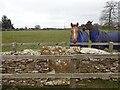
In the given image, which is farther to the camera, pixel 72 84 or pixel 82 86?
pixel 82 86

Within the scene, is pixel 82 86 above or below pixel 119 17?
below

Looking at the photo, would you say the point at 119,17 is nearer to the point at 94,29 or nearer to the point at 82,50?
the point at 94,29

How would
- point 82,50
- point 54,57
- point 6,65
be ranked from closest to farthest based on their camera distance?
point 54,57, point 6,65, point 82,50

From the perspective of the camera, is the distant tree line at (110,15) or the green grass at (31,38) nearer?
the green grass at (31,38)

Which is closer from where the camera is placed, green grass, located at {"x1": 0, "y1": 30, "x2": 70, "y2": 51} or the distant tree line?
green grass, located at {"x1": 0, "y1": 30, "x2": 70, "y2": 51}

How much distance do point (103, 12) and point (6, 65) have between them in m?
40.5

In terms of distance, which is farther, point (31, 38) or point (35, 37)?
point (35, 37)

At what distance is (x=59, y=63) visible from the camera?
837 cm

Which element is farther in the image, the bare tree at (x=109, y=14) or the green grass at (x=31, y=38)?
the bare tree at (x=109, y=14)

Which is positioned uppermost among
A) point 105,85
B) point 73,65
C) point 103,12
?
point 103,12

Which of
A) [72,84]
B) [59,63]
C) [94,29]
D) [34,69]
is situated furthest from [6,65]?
[94,29]

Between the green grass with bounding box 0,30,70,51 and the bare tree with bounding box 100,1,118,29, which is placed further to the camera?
the bare tree with bounding box 100,1,118,29

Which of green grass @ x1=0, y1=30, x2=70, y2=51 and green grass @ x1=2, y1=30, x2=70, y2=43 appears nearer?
green grass @ x1=0, y1=30, x2=70, y2=51

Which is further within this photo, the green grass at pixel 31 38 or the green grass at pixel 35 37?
the green grass at pixel 35 37
